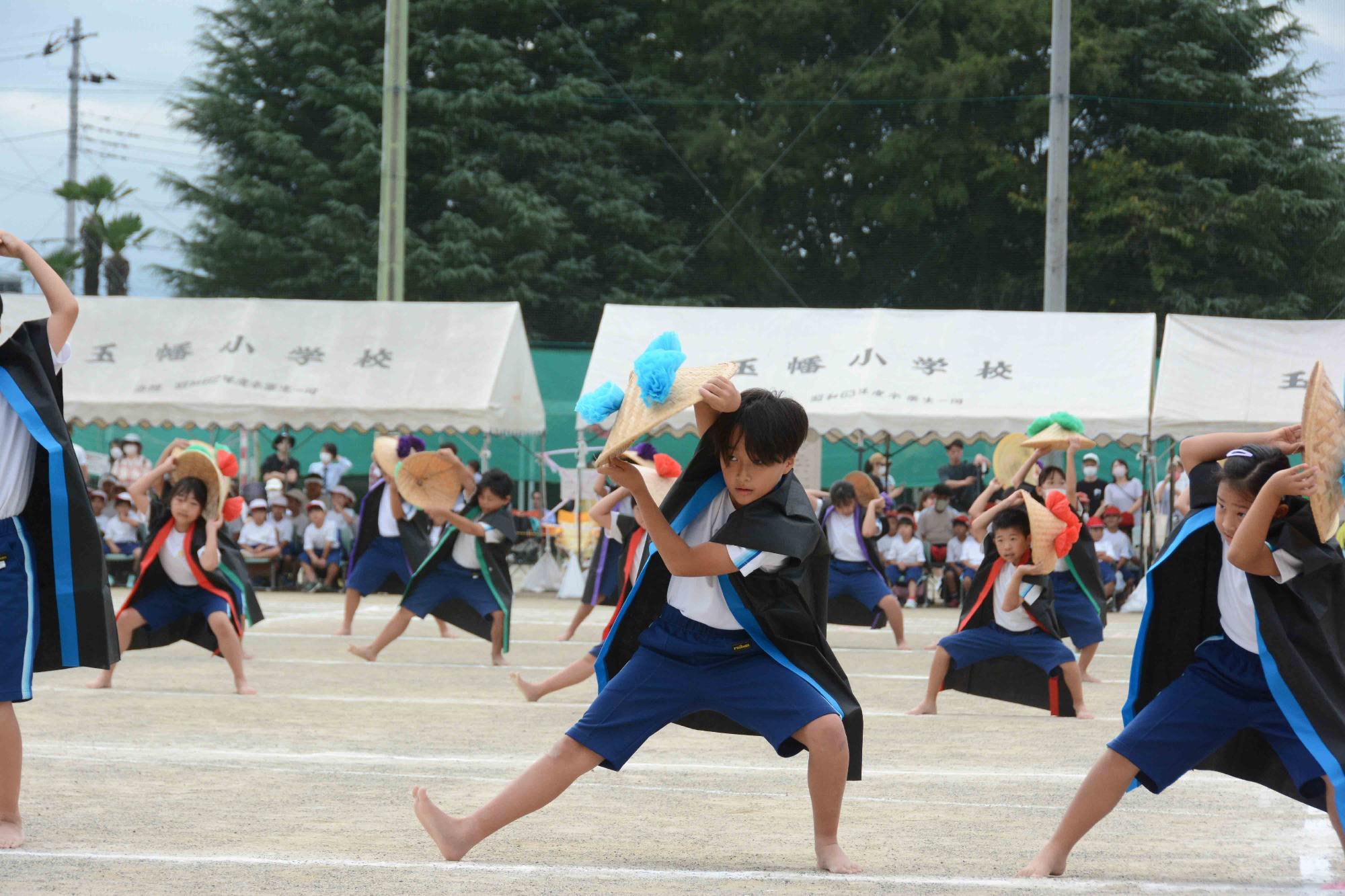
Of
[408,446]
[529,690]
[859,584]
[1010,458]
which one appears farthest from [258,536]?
[529,690]

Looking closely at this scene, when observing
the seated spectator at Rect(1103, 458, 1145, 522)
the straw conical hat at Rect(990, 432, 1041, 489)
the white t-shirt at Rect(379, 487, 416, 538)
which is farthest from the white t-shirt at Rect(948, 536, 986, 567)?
the white t-shirt at Rect(379, 487, 416, 538)

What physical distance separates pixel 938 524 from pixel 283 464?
783 cm

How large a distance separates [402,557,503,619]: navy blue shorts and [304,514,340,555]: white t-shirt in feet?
23.9

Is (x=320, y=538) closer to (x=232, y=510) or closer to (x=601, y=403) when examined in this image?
(x=232, y=510)

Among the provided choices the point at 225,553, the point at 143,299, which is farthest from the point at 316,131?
the point at 225,553

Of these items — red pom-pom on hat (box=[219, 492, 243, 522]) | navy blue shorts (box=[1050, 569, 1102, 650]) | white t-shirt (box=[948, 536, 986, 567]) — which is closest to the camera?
red pom-pom on hat (box=[219, 492, 243, 522])

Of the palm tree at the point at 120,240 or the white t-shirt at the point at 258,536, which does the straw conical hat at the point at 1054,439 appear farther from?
the palm tree at the point at 120,240

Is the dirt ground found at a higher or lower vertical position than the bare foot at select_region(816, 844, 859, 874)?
lower

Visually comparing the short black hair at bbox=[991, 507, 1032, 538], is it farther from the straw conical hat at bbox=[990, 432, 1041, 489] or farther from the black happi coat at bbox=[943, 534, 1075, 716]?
the straw conical hat at bbox=[990, 432, 1041, 489]

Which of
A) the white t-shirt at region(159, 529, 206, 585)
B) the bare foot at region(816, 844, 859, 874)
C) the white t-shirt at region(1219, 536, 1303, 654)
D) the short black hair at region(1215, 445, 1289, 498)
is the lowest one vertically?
the white t-shirt at region(159, 529, 206, 585)

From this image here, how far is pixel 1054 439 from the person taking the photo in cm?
954

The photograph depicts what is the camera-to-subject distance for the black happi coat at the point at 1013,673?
8.19 meters

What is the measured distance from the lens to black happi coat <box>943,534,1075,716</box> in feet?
26.9

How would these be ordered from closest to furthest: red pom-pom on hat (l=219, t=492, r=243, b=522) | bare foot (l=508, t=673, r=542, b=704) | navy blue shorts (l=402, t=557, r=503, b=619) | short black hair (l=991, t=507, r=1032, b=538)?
short black hair (l=991, t=507, r=1032, b=538) → bare foot (l=508, t=673, r=542, b=704) → red pom-pom on hat (l=219, t=492, r=243, b=522) → navy blue shorts (l=402, t=557, r=503, b=619)
